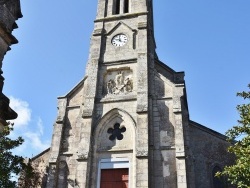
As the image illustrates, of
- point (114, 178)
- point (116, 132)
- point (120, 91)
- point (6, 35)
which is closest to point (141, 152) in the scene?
point (114, 178)

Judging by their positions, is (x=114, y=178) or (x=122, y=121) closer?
(x=114, y=178)

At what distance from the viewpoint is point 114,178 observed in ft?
61.6

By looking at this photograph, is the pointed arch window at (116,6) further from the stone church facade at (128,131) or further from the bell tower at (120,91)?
the stone church facade at (128,131)

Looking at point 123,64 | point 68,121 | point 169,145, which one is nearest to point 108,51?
point 123,64

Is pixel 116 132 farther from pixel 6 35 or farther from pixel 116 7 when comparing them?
pixel 6 35

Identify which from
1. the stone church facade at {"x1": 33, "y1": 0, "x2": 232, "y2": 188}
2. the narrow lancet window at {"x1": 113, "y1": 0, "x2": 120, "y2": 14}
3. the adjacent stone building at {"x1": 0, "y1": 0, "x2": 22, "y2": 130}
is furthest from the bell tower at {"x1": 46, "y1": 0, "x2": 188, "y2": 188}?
the adjacent stone building at {"x1": 0, "y1": 0, "x2": 22, "y2": 130}

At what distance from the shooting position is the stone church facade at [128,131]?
1839cm

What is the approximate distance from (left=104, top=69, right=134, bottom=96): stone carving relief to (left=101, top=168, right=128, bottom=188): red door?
5201mm

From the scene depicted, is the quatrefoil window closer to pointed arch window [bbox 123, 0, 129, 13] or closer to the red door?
the red door

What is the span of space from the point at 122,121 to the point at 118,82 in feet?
9.93

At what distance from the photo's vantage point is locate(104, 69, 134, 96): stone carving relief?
2155cm

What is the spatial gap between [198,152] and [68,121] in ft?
28.4

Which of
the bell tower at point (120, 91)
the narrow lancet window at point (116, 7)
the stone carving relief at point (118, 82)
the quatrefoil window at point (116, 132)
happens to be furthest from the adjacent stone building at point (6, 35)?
the narrow lancet window at point (116, 7)

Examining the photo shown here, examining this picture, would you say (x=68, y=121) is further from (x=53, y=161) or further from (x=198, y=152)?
(x=198, y=152)
